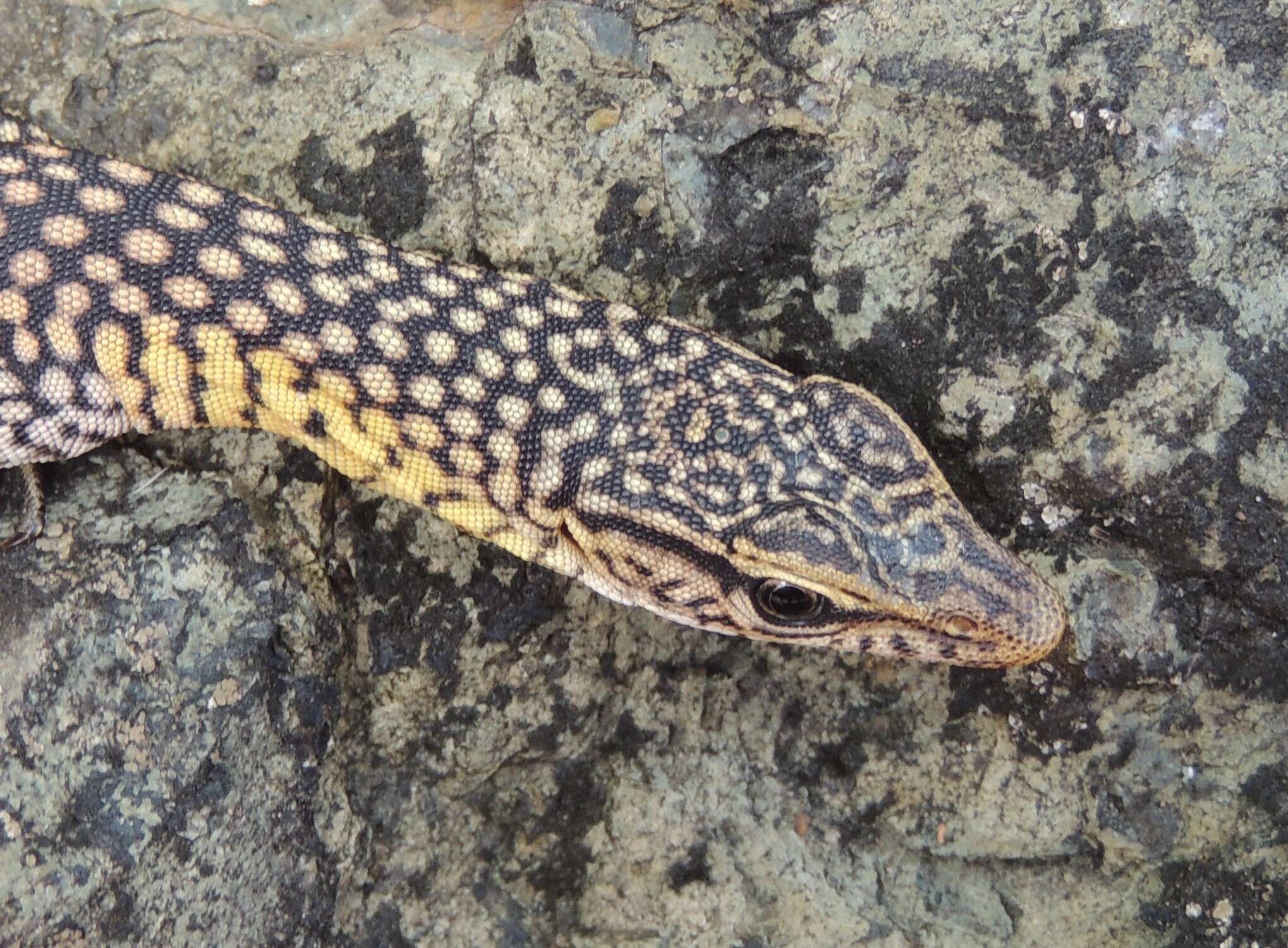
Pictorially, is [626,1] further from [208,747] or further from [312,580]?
[208,747]

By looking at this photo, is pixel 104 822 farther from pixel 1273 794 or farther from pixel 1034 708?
pixel 1273 794

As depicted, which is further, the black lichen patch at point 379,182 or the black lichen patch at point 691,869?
the black lichen patch at point 691,869

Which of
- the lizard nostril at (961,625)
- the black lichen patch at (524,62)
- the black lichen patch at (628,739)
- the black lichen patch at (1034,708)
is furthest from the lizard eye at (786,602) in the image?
the black lichen patch at (524,62)

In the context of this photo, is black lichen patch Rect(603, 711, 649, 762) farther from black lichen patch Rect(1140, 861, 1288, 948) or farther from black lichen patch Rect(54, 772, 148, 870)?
black lichen patch Rect(1140, 861, 1288, 948)

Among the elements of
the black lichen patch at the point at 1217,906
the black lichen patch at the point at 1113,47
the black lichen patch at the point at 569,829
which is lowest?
the black lichen patch at the point at 569,829

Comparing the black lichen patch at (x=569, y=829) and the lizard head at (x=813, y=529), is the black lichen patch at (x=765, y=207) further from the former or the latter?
the black lichen patch at (x=569, y=829)

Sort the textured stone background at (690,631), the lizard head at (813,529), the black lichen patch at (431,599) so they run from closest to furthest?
the lizard head at (813,529), the textured stone background at (690,631), the black lichen patch at (431,599)

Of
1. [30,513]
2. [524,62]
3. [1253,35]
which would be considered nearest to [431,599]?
[30,513]
